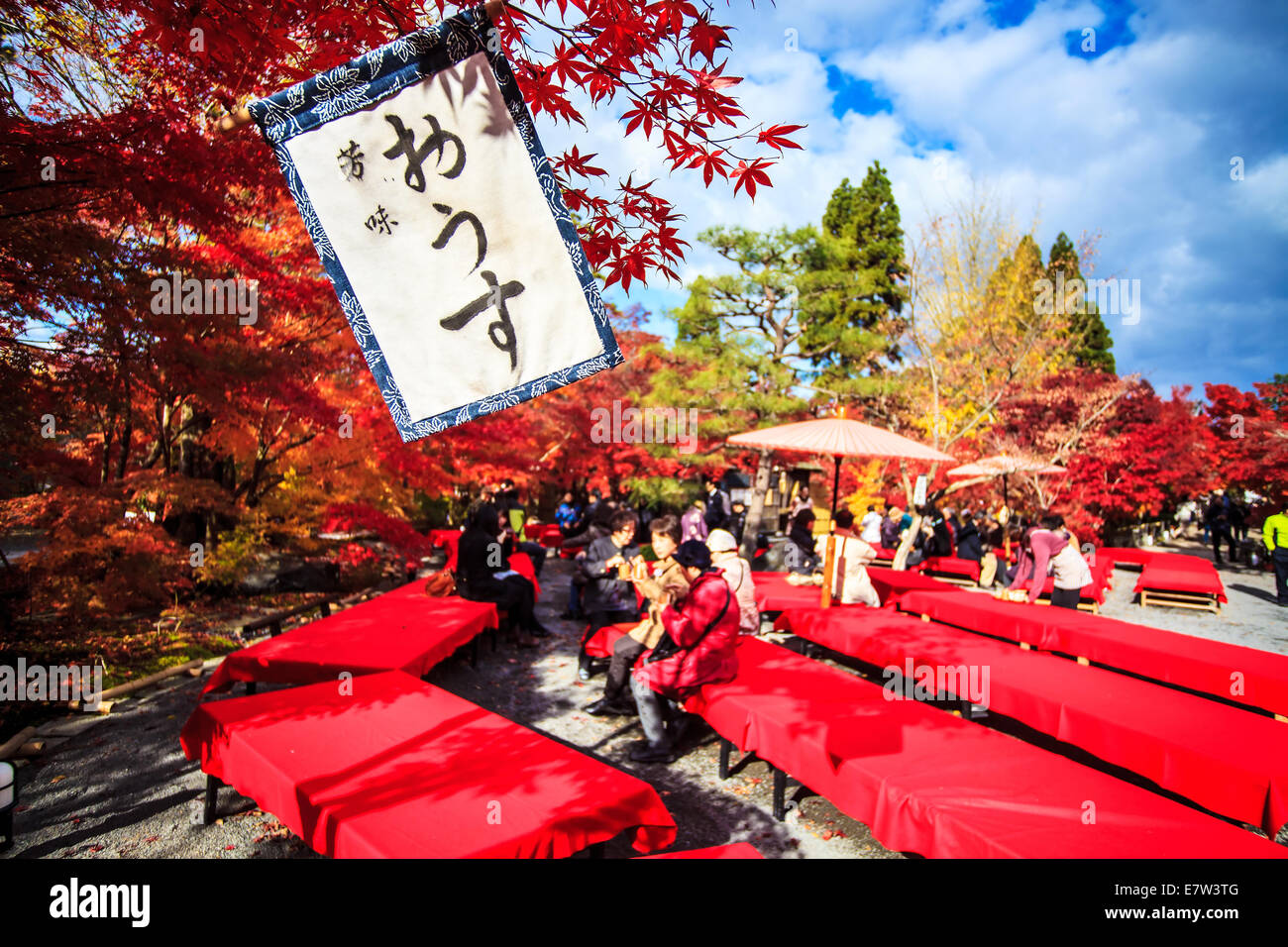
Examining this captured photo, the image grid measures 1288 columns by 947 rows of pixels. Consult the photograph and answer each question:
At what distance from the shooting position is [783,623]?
7.43 meters

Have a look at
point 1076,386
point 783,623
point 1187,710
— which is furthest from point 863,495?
point 1187,710

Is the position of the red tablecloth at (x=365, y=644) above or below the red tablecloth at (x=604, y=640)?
above

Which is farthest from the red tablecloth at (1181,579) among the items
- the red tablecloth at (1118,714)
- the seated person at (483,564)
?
the seated person at (483,564)

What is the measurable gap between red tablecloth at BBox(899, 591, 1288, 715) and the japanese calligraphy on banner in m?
5.90

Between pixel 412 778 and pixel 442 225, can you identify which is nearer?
pixel 442 225

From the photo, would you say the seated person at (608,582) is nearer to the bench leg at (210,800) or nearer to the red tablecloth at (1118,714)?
the red tablecloth at (1118,714)

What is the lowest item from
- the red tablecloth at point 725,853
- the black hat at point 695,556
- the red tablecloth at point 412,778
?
the red tablecloth at point 725,853

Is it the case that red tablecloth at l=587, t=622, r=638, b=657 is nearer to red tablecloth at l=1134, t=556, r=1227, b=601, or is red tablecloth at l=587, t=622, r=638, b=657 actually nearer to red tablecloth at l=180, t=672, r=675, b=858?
red tablecloth at l=180, t=672, r=675, b=858

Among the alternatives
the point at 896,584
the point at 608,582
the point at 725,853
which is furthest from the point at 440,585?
the point at 896,584

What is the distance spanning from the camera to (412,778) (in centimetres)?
315

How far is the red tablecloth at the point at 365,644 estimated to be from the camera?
5020 millimetres

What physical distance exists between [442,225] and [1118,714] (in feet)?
16.3

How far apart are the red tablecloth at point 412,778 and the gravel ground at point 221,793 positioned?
461 millimetres

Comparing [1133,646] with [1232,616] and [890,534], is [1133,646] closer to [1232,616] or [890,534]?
[1232,616]
